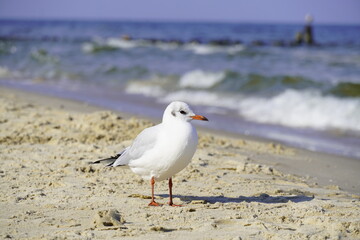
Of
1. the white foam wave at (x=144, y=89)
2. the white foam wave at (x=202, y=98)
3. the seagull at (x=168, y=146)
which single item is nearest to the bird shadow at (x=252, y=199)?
the seagull at (x=168, y=146)

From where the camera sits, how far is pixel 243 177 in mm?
5625

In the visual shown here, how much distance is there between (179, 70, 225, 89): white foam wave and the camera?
14.5m

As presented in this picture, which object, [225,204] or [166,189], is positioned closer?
[225,204]

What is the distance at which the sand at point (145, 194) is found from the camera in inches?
152

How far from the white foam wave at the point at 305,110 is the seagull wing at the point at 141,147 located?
5833mm

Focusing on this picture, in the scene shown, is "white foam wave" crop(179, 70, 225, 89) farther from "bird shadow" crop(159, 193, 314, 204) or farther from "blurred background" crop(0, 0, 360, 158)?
"bird shadow" crop(159, 193, 314, 204)

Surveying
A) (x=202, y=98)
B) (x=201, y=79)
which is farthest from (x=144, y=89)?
(x=202, y=98)

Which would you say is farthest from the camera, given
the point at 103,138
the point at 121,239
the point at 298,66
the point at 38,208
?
the point at 298,66

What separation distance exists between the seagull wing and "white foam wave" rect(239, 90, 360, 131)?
19.1 feet

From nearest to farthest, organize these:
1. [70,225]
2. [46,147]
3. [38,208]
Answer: [70,225]
[38,208]
[46,147]

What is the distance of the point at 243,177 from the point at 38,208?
2310 mm

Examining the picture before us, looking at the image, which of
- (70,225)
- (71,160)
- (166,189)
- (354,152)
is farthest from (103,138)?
(354,152)

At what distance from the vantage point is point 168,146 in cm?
426

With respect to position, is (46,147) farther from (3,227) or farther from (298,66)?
(298,66)
